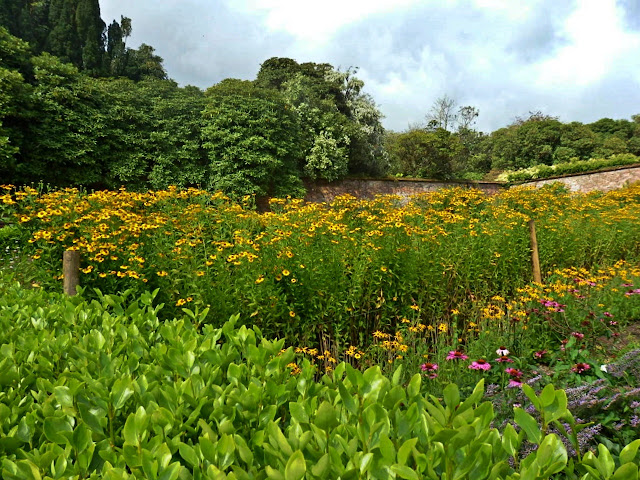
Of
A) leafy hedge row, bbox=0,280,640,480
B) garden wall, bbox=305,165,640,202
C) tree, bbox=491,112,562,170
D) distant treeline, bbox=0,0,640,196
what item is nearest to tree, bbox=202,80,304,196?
distant treeline, bbox=0,0,640,196

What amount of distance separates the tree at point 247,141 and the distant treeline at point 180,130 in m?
0.03

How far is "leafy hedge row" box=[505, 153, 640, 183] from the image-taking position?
15909mm

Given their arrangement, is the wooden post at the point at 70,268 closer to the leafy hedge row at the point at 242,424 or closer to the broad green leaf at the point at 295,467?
the leafy hedge row at the point at 242,424

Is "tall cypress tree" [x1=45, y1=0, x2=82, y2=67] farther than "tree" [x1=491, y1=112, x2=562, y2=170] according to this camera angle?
No

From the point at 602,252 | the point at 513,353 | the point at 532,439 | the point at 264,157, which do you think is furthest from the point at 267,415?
the point at 264,157

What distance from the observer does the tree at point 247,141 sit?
41.7 feet

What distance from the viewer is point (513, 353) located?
2967mm

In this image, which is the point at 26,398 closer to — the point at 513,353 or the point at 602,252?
the point at 513,353

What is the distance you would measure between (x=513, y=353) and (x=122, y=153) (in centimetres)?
1202

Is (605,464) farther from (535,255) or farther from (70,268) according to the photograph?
(535,255)

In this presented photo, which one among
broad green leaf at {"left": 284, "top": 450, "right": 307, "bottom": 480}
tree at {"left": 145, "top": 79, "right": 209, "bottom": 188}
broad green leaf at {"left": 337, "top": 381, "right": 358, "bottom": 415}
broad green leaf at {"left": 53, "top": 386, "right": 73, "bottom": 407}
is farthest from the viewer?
tree at {"left": 145, "top": 79, "right": 209, "bottom": 188}

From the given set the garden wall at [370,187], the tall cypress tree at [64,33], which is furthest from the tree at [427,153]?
the tall cypress tree at [64,33]

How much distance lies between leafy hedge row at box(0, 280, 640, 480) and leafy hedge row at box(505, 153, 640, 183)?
18.3m

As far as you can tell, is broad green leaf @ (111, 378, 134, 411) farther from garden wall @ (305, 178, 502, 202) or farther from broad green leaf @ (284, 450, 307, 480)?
garden wall @ (305, 178, 502, 202)
